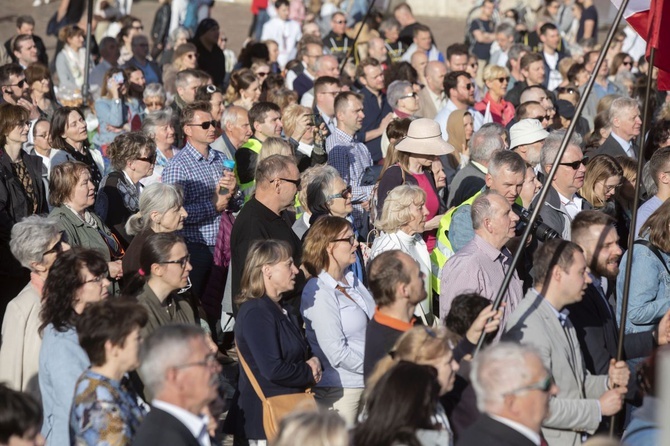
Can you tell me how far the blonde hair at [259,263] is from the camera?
6.77 metres

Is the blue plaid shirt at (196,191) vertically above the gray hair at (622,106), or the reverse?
the gray hair at (622,106)

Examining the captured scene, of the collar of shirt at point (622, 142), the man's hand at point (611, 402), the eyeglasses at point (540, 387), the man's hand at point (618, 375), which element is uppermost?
the eyeglasses at point (540, 387)

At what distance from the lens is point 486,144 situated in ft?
33.0

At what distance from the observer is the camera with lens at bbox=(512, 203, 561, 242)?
8.39 metres

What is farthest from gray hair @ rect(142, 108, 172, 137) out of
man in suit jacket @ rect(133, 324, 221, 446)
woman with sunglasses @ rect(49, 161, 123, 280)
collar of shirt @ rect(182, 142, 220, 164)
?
man in suit jacket @ rect(133, 324, 221, 446)

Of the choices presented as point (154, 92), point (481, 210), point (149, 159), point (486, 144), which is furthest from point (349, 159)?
point (481, 210)

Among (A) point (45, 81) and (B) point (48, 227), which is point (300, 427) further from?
(A) point (45, 81)

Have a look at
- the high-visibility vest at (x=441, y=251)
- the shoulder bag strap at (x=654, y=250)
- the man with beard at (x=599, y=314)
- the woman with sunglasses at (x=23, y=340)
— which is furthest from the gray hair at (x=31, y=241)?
the shoulder bag strap at (x=654, y=250)

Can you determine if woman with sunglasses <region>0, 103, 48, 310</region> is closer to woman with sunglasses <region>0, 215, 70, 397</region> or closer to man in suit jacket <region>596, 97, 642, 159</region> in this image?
woman with sunglasses <region>0, 215, 70, 397</region>

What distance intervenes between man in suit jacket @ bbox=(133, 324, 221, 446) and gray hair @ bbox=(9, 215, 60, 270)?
2.19 metres

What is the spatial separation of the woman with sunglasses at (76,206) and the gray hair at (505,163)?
2.75 meters

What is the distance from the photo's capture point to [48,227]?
707 cm

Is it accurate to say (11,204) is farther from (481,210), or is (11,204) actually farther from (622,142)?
(622,142)

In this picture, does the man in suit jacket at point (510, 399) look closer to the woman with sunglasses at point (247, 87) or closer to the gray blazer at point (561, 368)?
the gray blazer at point (561, 368)
